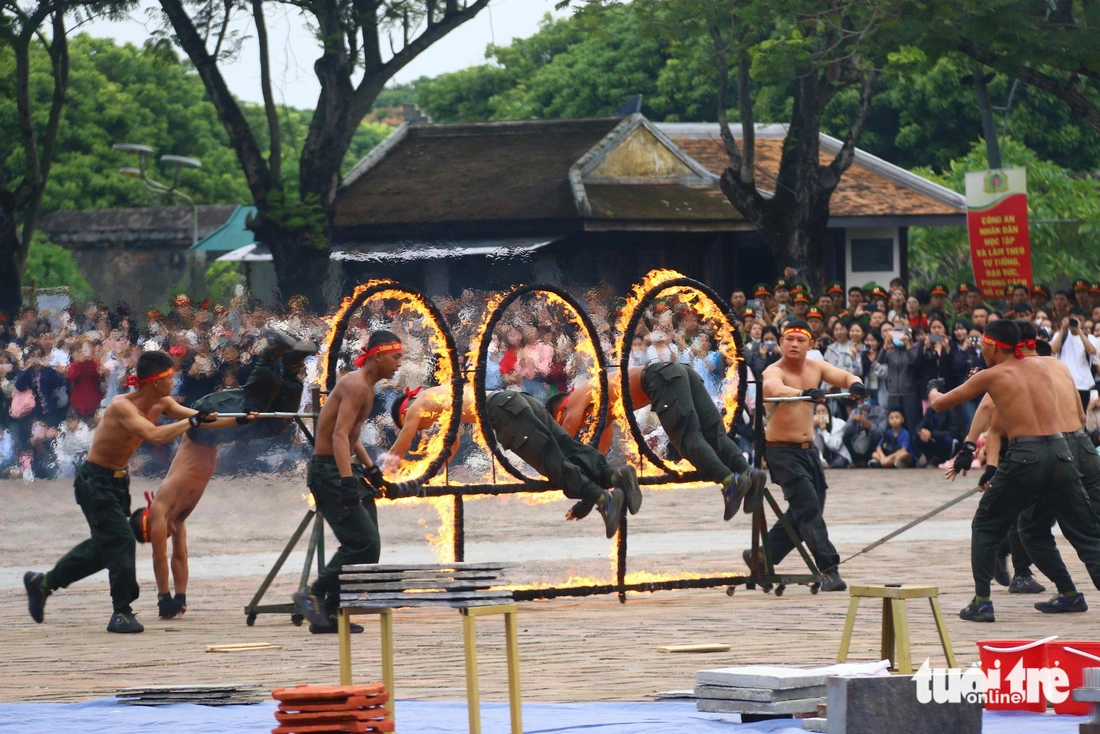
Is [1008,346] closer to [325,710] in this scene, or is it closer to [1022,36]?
[325,710]

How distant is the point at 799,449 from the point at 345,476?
10.9 ft

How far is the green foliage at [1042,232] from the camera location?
36.4 metres

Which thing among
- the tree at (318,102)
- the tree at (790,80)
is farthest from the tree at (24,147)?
the tree at (790,80)

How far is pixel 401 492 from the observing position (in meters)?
10.1

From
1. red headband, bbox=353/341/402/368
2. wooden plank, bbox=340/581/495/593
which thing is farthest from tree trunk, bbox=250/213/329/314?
wooden plank, bbox=340/581/495/593

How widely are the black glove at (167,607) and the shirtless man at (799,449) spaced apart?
3.62 metres

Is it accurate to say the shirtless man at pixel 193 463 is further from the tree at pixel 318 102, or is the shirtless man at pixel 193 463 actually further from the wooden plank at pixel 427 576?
the tree at pixel 318 102

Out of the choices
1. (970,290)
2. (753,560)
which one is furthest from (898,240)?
(753,560)

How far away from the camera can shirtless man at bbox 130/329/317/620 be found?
→ 10453mm

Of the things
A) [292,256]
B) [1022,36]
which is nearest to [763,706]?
[1022,36]

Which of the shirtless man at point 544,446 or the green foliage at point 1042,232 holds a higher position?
the green foliage at point 1042,232

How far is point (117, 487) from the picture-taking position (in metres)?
10.2

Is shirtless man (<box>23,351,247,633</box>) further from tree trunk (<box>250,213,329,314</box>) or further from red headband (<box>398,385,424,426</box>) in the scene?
tree trunk (<box>250,213,329,314</box>)

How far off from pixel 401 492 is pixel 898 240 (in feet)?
77.6
